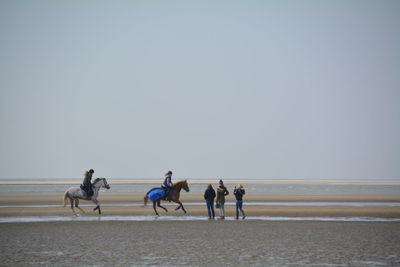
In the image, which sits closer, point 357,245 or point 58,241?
point 357,245

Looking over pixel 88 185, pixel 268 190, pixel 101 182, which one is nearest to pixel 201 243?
pixel 88 185

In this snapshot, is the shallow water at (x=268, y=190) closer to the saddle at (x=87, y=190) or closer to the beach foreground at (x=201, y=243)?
the saddle at (x=87, y=190)

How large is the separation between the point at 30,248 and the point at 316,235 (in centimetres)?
1018

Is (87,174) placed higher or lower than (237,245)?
higher

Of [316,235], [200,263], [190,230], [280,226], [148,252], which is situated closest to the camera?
[200,263]

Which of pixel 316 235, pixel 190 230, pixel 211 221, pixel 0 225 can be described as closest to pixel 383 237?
pixel 316 235

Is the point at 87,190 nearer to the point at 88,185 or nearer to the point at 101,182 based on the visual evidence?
the point at 88,185

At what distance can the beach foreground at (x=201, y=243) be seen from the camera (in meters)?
13.8

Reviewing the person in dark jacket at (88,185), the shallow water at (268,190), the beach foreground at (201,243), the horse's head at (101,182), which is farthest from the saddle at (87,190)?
the shallow water at (268,190)

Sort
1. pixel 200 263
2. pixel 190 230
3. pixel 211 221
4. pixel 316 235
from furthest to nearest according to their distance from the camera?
1. pixel 211 221
2. pixel 190 230
3. pixel 316 235
4. pixel 200 263

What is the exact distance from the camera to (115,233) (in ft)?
66.4

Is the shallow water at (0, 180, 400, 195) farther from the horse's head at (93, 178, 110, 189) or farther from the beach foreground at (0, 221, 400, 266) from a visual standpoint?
the beach foreground at (0, 221, 400, 266)

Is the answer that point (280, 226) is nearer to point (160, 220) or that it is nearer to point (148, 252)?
point (160, 220)

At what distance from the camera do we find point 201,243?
677 inches
